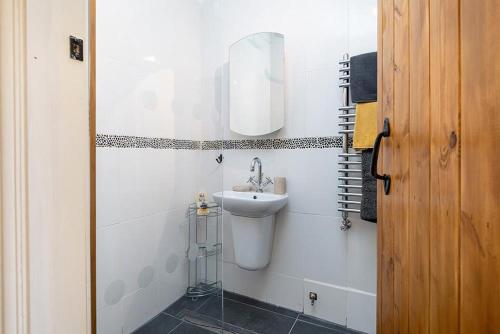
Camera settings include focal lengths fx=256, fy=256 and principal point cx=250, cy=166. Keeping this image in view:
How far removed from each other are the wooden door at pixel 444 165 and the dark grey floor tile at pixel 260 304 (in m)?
1.14

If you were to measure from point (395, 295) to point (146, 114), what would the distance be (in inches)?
64.1

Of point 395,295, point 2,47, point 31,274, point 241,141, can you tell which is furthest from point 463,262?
point 241,141

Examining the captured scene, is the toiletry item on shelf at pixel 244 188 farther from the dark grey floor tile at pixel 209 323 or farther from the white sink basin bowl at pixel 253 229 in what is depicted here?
the dark grey floor tile at pixel 209 323

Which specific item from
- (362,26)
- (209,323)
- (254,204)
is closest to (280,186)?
(254,204)

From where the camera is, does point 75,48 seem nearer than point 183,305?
Yes

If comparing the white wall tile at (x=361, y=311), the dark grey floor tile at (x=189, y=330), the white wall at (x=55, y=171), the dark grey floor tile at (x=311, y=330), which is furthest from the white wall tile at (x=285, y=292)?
the white wall at (x=55, y=171)

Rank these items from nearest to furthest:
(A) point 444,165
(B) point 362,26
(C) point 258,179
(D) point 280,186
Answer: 1. (A) point 444,165
2. (B) point 362,26
3. (D) point 280,186
4. (C) point 258,179

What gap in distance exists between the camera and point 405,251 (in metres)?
0.67

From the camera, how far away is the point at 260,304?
6.27ft

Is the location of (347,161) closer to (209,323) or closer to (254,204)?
(254,204)

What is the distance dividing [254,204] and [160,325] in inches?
39.9

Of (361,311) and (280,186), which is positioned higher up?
(280,186)

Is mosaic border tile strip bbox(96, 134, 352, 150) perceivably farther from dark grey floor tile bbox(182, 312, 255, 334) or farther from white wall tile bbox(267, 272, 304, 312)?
dark grey floor tile bbox(182, 312, 255, 334)

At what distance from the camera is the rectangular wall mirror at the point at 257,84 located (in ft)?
6.19
